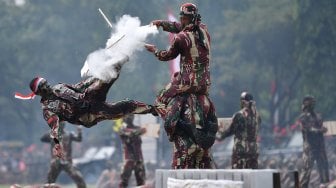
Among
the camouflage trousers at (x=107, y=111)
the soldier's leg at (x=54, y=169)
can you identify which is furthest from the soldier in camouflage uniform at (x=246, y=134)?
the camouflage trousers at (x=107, y=111)

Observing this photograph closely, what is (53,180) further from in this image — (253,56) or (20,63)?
(20,63)

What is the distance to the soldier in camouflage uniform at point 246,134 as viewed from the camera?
1664cm

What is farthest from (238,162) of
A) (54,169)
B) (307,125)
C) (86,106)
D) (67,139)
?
(86,106)

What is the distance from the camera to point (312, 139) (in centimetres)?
2019

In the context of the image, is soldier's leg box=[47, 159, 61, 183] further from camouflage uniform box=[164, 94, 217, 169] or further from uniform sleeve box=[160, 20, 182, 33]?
uniform sleeve box=[160, 20, 182, 33]

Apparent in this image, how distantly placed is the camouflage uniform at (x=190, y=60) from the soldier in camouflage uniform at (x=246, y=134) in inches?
197

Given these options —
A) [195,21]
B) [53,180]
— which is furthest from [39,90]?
[53,180]

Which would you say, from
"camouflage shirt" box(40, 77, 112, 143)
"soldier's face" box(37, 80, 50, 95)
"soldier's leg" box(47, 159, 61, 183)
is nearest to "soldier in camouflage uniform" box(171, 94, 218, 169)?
"camouflage shirt" box(40, 77, 112, 143)

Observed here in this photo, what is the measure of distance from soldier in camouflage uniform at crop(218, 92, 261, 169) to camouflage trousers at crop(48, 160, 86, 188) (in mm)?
3960

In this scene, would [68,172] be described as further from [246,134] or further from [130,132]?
[246,134]

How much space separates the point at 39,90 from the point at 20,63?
33.8 meters

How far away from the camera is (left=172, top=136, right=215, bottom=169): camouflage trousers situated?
37.9 ft

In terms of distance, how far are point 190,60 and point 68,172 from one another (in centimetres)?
866

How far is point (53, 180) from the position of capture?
1934 centimetres
